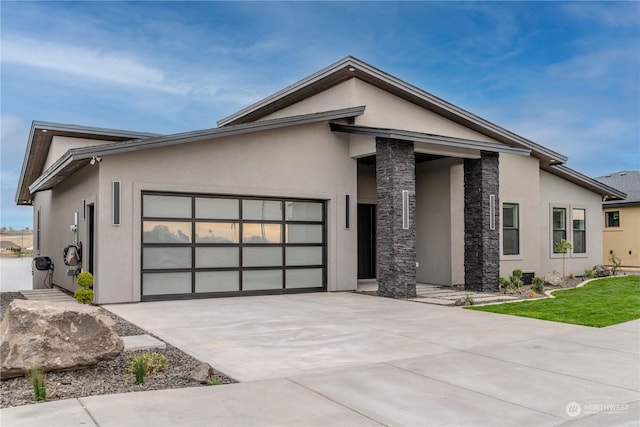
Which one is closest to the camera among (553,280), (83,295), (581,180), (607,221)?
(83,295)

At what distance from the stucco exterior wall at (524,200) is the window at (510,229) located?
5.0 inches

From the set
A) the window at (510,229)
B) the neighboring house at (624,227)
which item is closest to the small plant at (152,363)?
the window at (510,229)

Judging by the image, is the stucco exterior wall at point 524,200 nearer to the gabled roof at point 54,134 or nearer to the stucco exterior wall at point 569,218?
the stucco exterior wall at point 569,218

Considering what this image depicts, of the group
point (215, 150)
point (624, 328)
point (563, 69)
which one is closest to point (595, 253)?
point (563, 69)

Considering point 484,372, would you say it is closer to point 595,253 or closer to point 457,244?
point 457,244

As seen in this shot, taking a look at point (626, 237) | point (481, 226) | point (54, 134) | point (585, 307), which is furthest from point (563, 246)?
point (54, 134)

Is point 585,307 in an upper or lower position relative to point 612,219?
lower

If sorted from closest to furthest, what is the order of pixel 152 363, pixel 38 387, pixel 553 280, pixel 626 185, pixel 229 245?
pixel 38 387, pixel 152 363, pixel 229 245, pixel 553 280, pixel 626 185

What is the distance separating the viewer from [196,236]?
12656 millimetres

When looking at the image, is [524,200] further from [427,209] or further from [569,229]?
[427,209]

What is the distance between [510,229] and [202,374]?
14.0 meters

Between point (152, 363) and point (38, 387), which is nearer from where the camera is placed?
point (38, 387)

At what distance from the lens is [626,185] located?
1035 inches

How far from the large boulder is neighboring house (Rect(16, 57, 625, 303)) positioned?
5.90m
